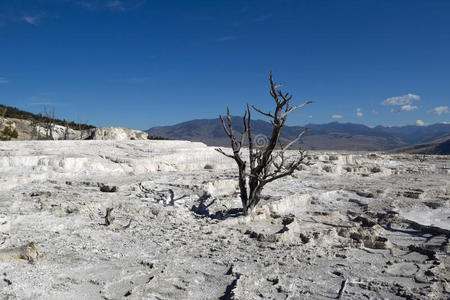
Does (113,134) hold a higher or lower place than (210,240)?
higher

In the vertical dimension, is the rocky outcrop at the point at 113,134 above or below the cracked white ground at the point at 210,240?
above

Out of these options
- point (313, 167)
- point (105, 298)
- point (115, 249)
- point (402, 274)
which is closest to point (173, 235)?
point (115, 249)

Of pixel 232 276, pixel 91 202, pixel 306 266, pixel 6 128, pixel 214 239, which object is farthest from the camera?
pixel 6 128

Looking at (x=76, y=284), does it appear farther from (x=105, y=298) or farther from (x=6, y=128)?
(x=6, y=128)

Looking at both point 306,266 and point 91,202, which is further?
point 91,202

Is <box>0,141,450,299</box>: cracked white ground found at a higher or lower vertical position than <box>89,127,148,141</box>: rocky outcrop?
lower

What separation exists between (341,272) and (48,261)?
12.9 feet

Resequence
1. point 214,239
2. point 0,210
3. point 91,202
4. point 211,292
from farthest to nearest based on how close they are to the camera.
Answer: point 91,202
point 0,210
point 214,239
point 211,292

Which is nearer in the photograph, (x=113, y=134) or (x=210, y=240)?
(x=210, y=240)

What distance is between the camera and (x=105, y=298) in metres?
3.43

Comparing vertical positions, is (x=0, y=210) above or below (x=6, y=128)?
below

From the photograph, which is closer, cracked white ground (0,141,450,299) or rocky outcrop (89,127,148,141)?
cracked white ground (0,141,450,299)

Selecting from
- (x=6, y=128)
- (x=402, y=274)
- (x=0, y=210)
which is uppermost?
(x=6, y=128)

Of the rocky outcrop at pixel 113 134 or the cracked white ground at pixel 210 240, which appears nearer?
the cracked white ground at pixel 210 240
